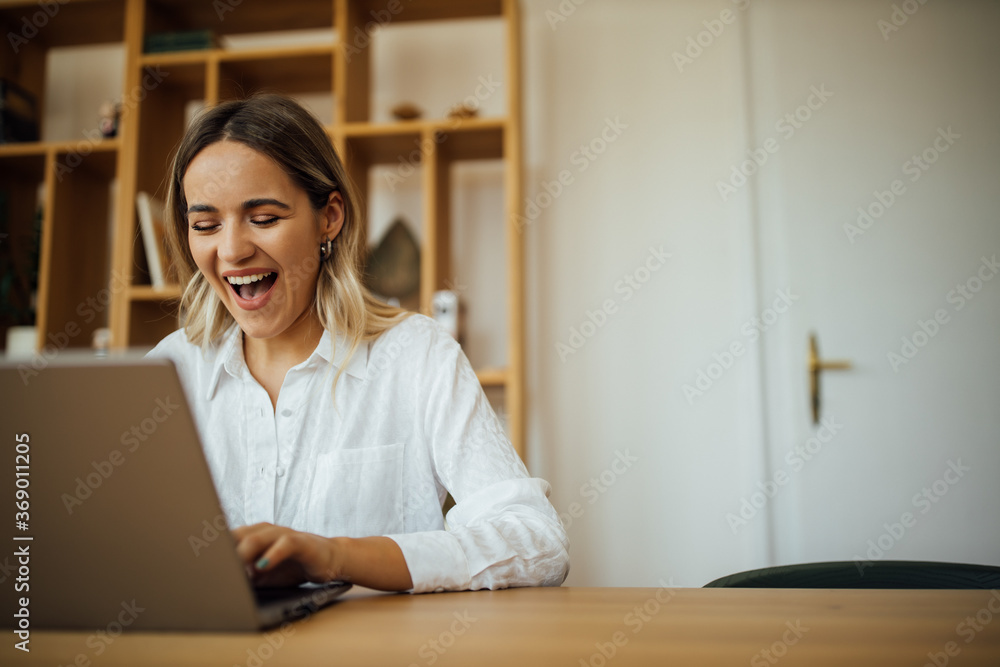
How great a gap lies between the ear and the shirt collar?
0.61ft

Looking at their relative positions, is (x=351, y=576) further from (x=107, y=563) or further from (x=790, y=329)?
(x=790, y=329)

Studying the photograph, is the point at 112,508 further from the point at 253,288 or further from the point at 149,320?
the point at 149,320

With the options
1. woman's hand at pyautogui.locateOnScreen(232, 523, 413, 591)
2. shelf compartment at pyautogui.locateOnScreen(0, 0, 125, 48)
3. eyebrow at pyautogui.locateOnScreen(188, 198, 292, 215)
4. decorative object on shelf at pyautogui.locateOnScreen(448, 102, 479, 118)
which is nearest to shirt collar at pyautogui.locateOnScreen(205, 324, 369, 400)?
eyebrow at pyautogui.locateOnScreen(188, 198, 292, 215)

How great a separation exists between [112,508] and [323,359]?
0.72 metres

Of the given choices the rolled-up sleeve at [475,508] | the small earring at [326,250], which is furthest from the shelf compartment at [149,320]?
the rolled-up sleeve at [475,508]

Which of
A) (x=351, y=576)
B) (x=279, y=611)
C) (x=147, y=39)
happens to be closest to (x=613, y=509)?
(x=351, y=576)

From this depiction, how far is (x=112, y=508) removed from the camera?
1.89 feet

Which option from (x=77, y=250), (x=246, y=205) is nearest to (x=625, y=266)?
(x=246, y=205)

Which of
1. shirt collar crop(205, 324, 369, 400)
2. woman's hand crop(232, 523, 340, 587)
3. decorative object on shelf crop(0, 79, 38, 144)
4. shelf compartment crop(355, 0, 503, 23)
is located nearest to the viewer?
woman's hand crop(232, 523, 340, 587)

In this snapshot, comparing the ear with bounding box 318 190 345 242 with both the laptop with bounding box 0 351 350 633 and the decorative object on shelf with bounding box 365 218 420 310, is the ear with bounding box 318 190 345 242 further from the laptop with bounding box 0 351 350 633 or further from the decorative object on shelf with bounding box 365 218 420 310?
the decorative object on shelf with bounding box 365 218 420 310

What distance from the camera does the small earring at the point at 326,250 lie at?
135 cm

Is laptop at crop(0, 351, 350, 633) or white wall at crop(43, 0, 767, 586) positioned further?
white wall at crop(43, 0, 767, 586)

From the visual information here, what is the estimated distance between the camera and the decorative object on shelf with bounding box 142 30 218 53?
245 centimetres

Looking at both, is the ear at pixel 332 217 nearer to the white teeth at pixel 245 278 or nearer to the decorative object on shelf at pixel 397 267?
the white teeth at pixel 245 278
